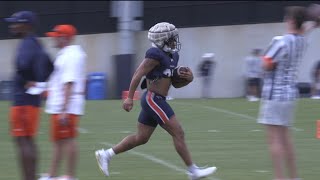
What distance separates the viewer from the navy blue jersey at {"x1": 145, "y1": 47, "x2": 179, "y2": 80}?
845cm

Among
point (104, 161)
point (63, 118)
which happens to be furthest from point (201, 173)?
point (63, 118)

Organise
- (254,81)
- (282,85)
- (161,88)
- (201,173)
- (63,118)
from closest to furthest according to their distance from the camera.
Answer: (282,85) → (63,118) → (201,173) → (161,88) → (254,81)

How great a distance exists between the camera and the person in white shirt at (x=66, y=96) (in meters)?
8.02

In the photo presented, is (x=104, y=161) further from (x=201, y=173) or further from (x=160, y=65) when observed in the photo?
(x=160, y=65)

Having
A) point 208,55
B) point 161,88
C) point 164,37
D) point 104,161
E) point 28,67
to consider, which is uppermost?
point 164,37

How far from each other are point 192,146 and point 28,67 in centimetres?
473

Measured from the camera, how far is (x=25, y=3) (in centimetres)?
2708

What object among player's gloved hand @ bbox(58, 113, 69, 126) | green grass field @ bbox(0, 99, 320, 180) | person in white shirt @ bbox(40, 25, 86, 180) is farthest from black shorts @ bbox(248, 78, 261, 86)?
player's gloved hand @ bbox(58, 113, 69, 126)

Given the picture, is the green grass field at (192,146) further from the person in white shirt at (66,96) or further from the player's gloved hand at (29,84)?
the player's gloved hand at (29,84)

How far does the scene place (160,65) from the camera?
851cm

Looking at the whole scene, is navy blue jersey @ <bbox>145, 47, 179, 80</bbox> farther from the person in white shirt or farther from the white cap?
the white cap

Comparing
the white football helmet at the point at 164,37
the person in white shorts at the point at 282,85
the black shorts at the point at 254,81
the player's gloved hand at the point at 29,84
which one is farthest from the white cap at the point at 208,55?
the player's gloved hand at the point at 29,84

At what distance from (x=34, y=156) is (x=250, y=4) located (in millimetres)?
20636

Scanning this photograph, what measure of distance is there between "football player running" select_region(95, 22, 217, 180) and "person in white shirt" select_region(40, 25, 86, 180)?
2.17ft
